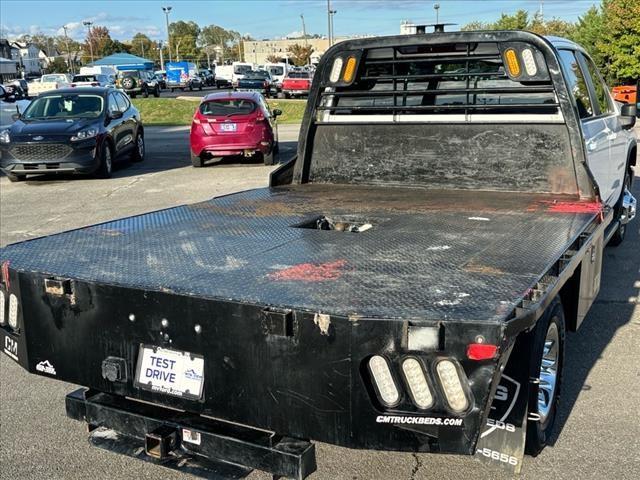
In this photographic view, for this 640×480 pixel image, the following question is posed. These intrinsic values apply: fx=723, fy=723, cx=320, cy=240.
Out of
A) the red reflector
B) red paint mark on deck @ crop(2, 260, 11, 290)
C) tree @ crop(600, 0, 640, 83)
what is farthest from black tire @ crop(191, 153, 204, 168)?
tree @ crop(600, 0, 640, 83)

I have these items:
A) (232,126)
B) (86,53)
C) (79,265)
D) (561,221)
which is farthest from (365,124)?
(86,53)

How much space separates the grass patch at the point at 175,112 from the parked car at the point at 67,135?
45.4 feet

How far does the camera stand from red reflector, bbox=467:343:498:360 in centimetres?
232

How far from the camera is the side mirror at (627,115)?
6395 mm

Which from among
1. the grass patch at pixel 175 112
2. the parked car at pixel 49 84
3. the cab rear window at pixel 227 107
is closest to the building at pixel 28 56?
the parked car at pixel 49 84

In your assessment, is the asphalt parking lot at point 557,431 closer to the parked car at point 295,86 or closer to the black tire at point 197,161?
the black tire at point 197,161

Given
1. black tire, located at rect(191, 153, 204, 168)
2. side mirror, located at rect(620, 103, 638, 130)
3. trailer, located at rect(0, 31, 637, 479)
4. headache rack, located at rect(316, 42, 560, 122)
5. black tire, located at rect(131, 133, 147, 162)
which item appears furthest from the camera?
black tire, located at rect(131, 133, 147, 162)

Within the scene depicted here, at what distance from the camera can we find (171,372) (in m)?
2.80

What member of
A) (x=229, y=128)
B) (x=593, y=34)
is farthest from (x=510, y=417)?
(x=593, y=34)

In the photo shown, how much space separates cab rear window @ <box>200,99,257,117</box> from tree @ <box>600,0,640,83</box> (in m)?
23.5

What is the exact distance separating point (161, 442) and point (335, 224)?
5.69ft

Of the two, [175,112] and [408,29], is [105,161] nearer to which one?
[408,29]

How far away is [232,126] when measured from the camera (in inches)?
587

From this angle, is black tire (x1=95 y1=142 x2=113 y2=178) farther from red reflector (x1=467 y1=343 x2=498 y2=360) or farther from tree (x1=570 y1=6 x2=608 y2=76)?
tree (x1=570 y1=6 x2=608 y2=76)
